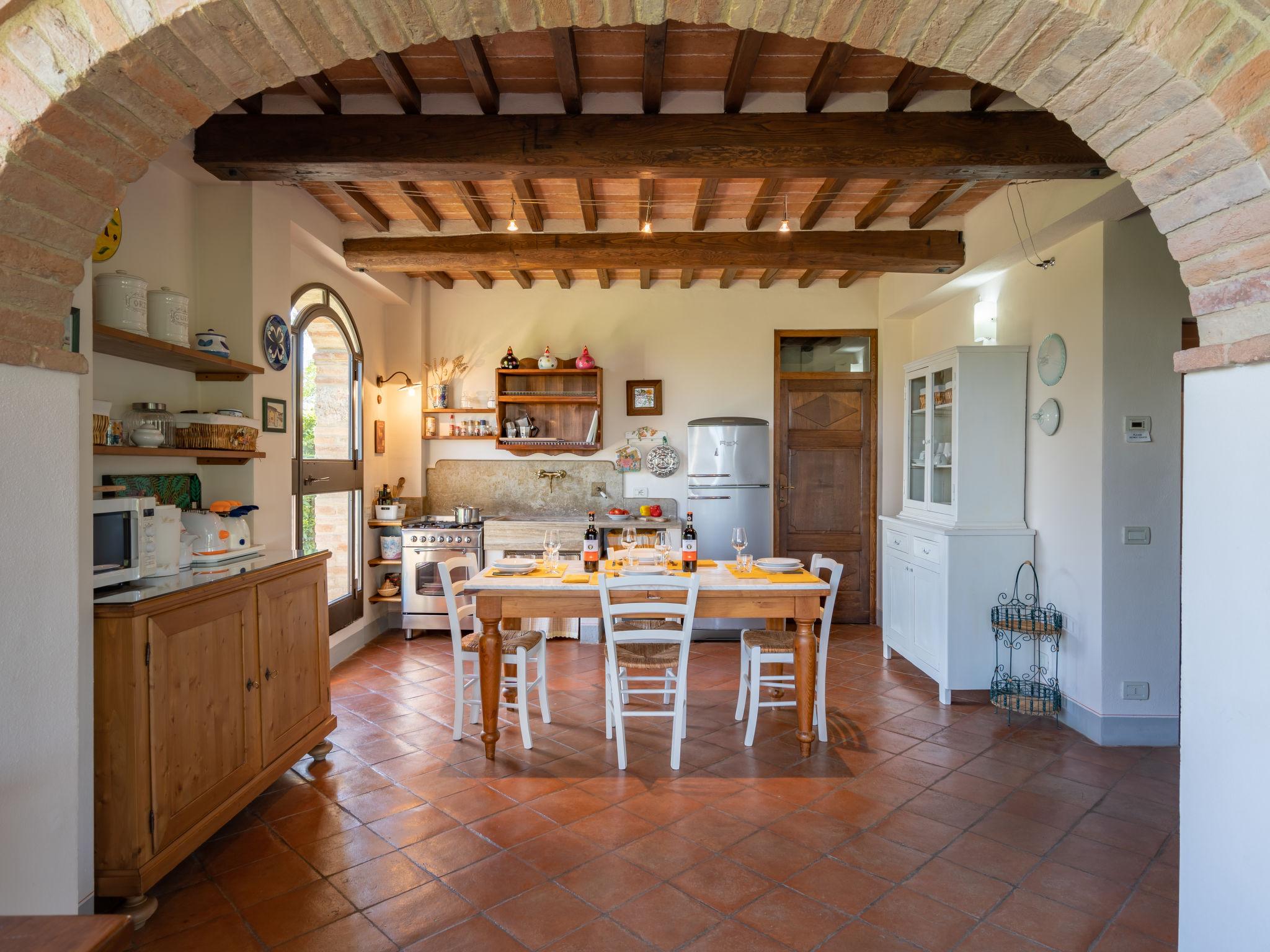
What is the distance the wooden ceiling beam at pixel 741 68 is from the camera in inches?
117

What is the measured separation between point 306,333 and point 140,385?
6.23 feet

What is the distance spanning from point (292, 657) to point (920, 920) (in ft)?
9.01

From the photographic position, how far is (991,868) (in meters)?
2.62

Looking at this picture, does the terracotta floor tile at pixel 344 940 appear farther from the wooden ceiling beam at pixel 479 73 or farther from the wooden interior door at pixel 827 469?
the wooden interior door at pixel 827 469

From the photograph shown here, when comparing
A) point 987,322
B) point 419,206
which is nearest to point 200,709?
point 419,206

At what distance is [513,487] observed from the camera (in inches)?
269

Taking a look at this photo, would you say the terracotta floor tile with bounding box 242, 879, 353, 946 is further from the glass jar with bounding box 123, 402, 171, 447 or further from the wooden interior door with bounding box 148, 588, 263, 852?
the glass jar with bounding box 123, 402, 171, 447

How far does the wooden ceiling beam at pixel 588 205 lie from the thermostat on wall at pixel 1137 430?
11.1 feet

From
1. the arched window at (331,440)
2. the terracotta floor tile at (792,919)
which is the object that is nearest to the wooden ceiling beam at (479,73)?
the arched window at (331,440)

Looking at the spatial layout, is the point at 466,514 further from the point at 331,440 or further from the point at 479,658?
the point at 479,658

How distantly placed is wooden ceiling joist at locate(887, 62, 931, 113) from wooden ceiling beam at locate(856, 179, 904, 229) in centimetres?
92

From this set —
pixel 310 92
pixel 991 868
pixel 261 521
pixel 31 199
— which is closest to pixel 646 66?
pixel 310 92

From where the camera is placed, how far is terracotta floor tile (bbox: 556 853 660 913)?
2439 millimetres

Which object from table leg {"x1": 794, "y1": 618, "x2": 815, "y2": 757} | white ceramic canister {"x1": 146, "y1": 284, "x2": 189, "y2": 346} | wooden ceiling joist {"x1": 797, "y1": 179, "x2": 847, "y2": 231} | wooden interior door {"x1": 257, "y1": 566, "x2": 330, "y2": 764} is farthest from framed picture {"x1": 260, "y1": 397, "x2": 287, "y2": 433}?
wooden ceiling joist {"x1": 797, "y1": 179, "x2": 847, "y2": 231}
